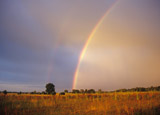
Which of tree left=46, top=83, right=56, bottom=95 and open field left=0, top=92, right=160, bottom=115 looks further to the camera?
tree left=46, top=83, right=56, bottom=95

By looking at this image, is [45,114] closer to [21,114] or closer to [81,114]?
[21,114]

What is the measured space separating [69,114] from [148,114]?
4.61m

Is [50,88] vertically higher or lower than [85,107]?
higher

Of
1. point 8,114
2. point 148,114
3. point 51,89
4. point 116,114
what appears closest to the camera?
point 148,114

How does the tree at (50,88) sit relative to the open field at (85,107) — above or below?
above

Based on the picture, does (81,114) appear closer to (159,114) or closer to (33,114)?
(33,114)

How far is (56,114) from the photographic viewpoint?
888 cm

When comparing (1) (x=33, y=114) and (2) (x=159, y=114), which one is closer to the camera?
(2) (x=159, y=114)

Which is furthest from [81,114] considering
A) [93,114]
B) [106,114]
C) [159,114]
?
[159,114]

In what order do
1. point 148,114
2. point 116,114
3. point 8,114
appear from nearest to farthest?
point 148,114
point 116,114
point 8,114

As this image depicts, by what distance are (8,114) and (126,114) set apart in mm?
7108

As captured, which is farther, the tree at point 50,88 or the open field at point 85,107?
the tree at point 50,88

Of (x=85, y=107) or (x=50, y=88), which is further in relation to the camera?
(x=50, y=88)

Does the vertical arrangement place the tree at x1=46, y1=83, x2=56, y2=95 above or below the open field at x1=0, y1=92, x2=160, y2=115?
above
